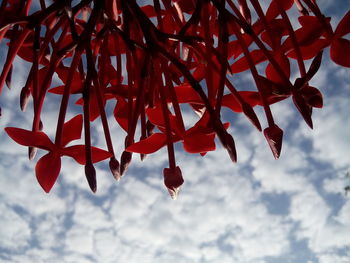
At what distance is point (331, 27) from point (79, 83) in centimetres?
29

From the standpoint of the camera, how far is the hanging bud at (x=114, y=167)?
1.65 feet

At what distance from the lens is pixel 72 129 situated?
1.71ft

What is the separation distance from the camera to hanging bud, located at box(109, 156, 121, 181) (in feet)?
1.65

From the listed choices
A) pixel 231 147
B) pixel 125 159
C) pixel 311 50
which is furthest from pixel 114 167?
pixel 311 50

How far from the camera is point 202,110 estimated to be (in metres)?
0.53

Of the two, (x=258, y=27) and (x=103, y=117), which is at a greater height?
(x=258, y=27)

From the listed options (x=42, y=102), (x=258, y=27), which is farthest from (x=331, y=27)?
(x=42, y=102)

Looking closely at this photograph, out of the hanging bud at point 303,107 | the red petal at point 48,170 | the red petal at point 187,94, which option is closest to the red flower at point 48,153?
the red petal at point 48,170

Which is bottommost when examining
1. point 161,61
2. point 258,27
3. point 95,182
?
point 95,182

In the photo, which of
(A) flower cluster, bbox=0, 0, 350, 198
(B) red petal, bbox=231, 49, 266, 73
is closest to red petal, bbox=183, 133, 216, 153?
(A) flower cluster, bbox=0, 0, 350, 198

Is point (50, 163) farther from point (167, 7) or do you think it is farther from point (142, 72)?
point (167, 7)

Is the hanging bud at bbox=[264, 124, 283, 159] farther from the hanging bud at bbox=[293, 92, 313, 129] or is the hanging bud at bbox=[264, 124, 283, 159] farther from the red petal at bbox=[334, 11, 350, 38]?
the red petal at bbox=[334, 11, 350, 38]

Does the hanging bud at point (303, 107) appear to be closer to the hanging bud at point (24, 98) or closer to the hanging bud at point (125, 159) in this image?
the hanging bud at point (125, 159)

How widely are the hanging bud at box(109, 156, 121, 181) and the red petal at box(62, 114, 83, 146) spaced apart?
5 cm
